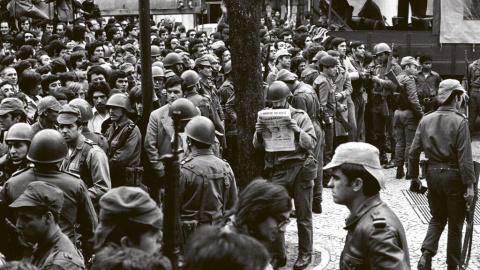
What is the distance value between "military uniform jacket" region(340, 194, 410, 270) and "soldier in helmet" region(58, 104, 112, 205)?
108 inches

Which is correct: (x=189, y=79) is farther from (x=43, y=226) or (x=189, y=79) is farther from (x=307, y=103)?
(x=43, y=226)

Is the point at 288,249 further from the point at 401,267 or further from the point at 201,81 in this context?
the point at 401,267

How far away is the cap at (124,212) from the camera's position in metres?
3.89

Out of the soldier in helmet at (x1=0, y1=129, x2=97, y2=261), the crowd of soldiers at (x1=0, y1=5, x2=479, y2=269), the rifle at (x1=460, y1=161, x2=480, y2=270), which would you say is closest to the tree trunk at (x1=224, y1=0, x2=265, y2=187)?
the crowd of soldiers at (x1=0, y1=5, x2=479, y2=269)

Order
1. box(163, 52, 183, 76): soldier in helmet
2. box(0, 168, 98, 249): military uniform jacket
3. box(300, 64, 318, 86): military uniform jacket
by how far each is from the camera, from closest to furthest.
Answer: box(0, 168, 98, 249): military uniform jacket, box(163, 52, 183, 76): soldier in helmet, box(300, 64, 318, 86): military uniform jacket

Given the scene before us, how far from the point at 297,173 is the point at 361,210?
3.92m

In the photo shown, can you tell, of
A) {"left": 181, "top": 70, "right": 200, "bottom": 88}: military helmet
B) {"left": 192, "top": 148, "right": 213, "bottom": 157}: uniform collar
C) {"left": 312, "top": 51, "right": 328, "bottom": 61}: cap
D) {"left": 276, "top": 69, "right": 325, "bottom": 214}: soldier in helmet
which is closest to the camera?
{"left": 192, "top": 148, "right": 213, "bottom": 157}: uniform collar

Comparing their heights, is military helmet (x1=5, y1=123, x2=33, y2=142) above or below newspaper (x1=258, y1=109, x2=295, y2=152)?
above

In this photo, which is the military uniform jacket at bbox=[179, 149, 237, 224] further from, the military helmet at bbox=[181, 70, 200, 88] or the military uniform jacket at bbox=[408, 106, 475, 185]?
the military helmet at bbox=[181, 70, 200, 88]

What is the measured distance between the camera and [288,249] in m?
8.94

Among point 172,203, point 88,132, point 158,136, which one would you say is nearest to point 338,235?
point 158,136

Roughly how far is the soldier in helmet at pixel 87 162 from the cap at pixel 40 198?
67.4 inches

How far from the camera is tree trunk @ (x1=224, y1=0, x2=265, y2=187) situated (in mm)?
8211

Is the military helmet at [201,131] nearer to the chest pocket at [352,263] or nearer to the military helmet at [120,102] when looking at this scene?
the military helmet at [120,102]
